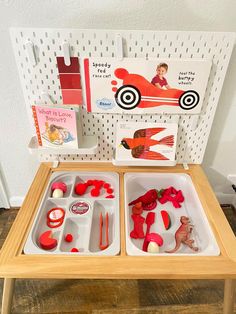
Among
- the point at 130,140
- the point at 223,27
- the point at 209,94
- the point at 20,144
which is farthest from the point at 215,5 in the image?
the point at 20,144

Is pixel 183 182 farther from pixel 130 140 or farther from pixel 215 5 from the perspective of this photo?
pixel 215 5

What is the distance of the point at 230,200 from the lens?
154 cm

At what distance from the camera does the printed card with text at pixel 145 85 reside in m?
0.86

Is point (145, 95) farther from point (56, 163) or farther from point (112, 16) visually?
point (56, 163)

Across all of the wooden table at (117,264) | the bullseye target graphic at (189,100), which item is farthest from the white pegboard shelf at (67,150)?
the bullseye target graphic at (189,100)

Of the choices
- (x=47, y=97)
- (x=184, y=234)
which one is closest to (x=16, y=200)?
(x=47, y=97)

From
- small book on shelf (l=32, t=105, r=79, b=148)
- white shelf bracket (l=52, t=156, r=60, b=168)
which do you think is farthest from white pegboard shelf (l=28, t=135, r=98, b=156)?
white shelf bracket (l=52, t=156, r=60, b=168)

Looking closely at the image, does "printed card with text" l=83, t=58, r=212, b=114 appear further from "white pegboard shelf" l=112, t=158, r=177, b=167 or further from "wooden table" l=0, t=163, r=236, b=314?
"wooden table" l=0, t=163, r=236, b=314

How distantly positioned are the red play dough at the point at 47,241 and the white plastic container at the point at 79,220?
1 cm

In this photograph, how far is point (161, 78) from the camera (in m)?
0.89

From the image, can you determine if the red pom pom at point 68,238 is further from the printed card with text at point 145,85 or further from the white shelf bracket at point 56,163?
the printed card with text at point 145,85

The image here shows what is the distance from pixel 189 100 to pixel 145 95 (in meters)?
0.17

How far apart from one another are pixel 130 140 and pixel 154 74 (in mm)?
280

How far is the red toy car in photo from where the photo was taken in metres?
0.89
